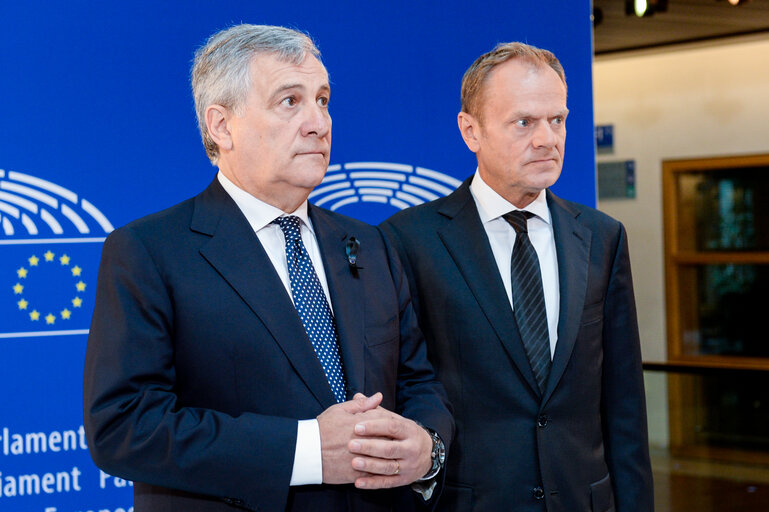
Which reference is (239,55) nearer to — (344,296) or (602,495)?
(344,296)

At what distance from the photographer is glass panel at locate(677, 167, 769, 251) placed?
10.5m

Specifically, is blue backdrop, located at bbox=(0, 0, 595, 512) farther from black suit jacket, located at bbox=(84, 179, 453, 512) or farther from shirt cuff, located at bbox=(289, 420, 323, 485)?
shirt cuff, located at bbox=(289, 420, 323, 485)

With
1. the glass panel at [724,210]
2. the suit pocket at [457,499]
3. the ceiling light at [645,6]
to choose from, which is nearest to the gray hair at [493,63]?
the suit pocket at [457,499]

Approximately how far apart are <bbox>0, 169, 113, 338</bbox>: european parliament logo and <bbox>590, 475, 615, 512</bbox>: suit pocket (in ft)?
5.09

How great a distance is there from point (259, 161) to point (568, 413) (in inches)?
41.5

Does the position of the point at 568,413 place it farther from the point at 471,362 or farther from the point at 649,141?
the point at 649,141

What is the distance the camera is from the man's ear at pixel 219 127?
6.85 feet

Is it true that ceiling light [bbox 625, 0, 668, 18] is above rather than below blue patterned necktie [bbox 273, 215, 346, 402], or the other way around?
above

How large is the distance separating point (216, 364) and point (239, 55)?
0.68 metres

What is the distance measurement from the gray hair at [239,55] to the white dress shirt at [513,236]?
72 centimetres

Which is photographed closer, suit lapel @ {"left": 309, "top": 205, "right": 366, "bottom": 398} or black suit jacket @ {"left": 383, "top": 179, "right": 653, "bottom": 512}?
suit lapel @ {"left": 309, "top": 205, "right": 366, "bottom": 398}

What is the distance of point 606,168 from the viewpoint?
11594mm

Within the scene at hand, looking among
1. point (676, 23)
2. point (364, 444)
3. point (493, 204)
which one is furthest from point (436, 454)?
point (676, 23)

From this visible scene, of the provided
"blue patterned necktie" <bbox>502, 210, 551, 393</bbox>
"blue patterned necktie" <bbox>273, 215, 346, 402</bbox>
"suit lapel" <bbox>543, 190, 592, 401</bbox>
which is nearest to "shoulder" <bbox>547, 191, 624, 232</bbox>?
"suit lapel" <bbox>543, 190, 592, 401</bbox>
